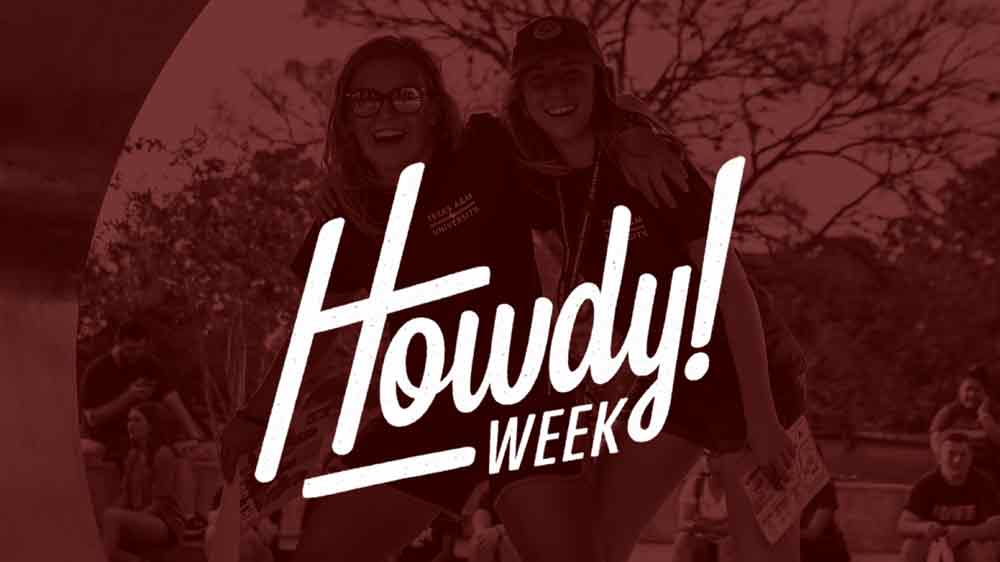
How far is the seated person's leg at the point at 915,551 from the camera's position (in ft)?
11.0

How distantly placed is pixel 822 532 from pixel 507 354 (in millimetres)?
883

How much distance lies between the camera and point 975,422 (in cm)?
337

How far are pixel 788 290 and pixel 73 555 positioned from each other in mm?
2069

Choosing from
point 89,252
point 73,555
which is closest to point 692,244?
point 89,252

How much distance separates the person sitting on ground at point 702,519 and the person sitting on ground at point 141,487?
4.46ft

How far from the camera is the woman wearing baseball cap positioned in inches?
130

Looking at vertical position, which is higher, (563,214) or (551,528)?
(563,214)

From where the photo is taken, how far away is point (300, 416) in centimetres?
347

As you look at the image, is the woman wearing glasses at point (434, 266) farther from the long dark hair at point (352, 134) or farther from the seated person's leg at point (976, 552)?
the seated person's leg at point (976, 552)

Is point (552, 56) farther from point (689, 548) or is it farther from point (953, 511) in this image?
point (953, 511)

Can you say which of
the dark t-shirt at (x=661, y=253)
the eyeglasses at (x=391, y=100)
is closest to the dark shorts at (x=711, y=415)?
the dark t-shirt at (x=661, y=253)

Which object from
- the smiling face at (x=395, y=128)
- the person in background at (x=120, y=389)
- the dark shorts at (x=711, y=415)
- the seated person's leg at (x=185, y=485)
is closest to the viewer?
the dark shorts at (x=711, y=415)

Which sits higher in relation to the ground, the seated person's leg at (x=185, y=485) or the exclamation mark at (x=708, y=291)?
the exclamation mark at (x=708, y=291)

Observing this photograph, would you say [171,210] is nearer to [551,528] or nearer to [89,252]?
[89,252]
